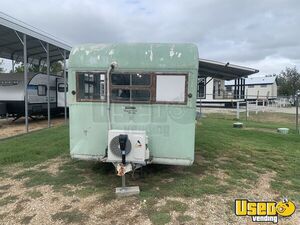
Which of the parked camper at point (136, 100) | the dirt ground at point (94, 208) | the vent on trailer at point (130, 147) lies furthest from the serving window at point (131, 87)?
the dirt ground at point (94, 208)

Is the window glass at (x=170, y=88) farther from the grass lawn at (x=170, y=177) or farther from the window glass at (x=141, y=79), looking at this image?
the grass lawn at (x=170, y=177)

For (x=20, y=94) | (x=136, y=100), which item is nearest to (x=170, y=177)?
(x=136, y=100)

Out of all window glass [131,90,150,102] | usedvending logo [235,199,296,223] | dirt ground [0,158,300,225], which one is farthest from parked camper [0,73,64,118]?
usedvending logo [235,199,296,223]

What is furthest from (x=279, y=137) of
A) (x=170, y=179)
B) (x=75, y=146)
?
(x=75, y=146)

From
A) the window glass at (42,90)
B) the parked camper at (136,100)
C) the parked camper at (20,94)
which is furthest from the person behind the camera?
the window glass at (42,90)

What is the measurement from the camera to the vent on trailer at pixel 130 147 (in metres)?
4.07

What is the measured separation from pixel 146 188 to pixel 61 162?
2.38 meters

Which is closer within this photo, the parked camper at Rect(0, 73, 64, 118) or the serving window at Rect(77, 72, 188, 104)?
the serving window at Rect(77, 72, 188, 104)

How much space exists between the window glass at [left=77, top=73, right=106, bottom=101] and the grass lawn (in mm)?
1446

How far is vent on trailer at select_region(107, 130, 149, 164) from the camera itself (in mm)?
4066

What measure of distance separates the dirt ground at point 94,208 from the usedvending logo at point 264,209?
0.10 m

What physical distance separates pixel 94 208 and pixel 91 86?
6.32 ft

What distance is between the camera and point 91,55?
4359 millimetres

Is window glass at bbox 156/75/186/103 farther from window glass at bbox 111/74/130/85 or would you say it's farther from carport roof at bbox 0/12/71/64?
carport roof at bbox 0/12/71/64
